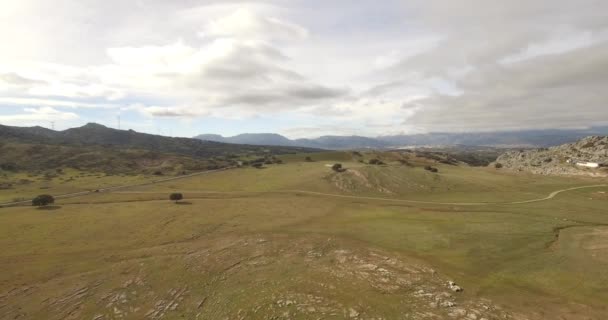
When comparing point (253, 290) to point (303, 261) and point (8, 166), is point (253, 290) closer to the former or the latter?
point (303, 261)

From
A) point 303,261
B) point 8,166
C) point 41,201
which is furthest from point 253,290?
point 8,166

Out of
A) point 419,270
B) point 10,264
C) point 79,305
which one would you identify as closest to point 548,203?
point 419,270

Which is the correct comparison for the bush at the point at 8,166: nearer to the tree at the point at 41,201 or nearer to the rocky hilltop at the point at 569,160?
the tree at the point at 41,201

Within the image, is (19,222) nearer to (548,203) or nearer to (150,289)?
(150,289)

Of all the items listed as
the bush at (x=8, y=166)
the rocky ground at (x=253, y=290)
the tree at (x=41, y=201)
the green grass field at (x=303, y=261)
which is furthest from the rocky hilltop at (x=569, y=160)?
the bush at (x=8, y=166)

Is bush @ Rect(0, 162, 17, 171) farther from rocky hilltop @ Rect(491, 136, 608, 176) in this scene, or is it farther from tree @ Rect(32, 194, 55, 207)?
rocky hilltop @ Rect(491, 136, 608, 176)

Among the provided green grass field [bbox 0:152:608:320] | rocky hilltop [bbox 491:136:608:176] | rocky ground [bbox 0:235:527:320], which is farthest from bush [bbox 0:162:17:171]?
rocky hilltop [bbox 491:136:608:176]
